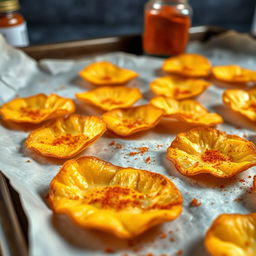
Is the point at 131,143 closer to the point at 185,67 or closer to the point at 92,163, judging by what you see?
the point at 92,163

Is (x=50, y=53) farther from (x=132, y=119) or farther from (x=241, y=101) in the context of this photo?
(x=241, y=101)

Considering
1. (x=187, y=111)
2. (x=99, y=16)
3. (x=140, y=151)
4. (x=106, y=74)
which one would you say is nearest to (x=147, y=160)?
(x=140, y=151)

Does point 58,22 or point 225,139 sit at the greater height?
point 225,139

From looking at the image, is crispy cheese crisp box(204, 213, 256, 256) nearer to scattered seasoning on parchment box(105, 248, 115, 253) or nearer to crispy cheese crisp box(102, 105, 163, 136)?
scattered seasoning on parchment box(105, 248, 115, 253)

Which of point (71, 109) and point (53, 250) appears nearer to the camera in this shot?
point (53, 250)

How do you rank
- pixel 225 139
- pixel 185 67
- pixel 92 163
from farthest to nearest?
1. pixel 185 67
2. pixel 225 139
3. pixel 92 163

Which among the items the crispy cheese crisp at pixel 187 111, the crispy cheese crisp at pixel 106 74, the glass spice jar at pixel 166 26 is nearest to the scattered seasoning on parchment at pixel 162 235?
the crispy cheese crisp at pixel 187 111

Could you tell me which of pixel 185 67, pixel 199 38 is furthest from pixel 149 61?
pixel 199 38
